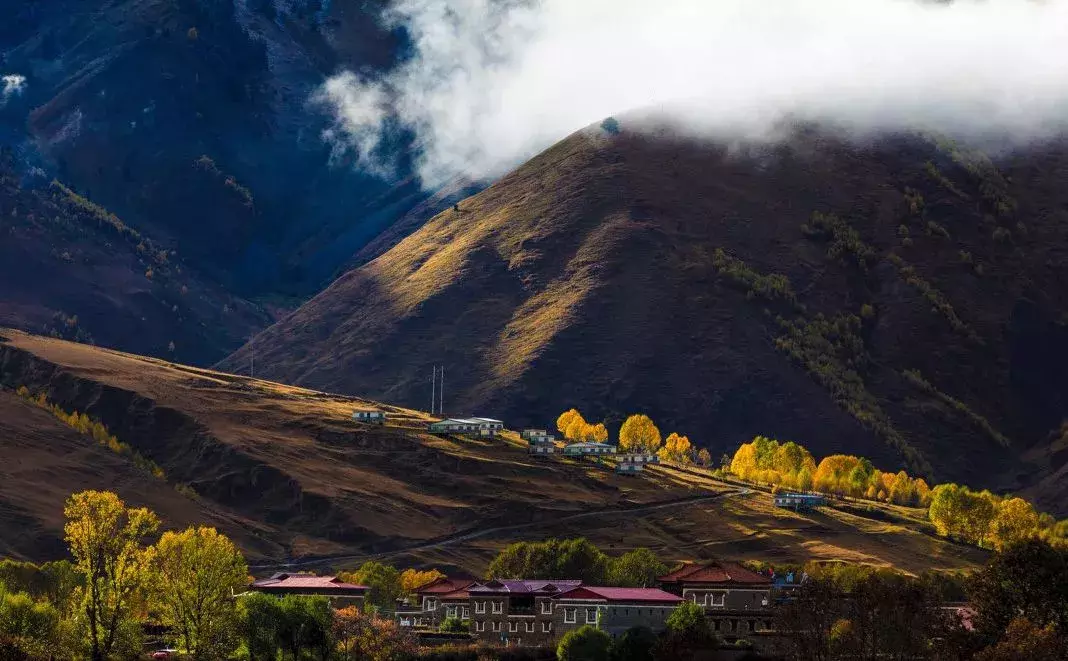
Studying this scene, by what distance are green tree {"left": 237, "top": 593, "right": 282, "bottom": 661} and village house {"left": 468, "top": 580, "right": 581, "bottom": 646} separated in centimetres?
2901

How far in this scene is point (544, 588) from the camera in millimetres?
191750

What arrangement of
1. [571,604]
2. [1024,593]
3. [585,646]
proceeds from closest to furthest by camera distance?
[1024,593], [585,646], [571,604]

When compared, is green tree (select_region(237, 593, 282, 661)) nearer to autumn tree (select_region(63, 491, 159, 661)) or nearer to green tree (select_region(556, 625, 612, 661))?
autumn tree (select_region(63, 491, 159, 661))

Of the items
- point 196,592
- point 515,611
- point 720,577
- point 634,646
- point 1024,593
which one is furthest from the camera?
point 720,577

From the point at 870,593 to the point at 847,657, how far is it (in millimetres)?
7954

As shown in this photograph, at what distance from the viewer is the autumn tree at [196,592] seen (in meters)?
161

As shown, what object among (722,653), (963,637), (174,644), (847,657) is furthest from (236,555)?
(963,637)

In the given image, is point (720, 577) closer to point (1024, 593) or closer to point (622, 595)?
point (622, 595)

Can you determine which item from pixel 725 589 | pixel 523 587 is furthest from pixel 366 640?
pixel 725 589

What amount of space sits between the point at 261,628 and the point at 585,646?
96.7ft

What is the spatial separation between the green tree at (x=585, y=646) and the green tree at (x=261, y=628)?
2630 cm

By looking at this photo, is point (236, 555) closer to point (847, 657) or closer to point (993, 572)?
point (847, 657)

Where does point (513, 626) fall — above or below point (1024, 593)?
below

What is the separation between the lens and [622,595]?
18512 centimetres
